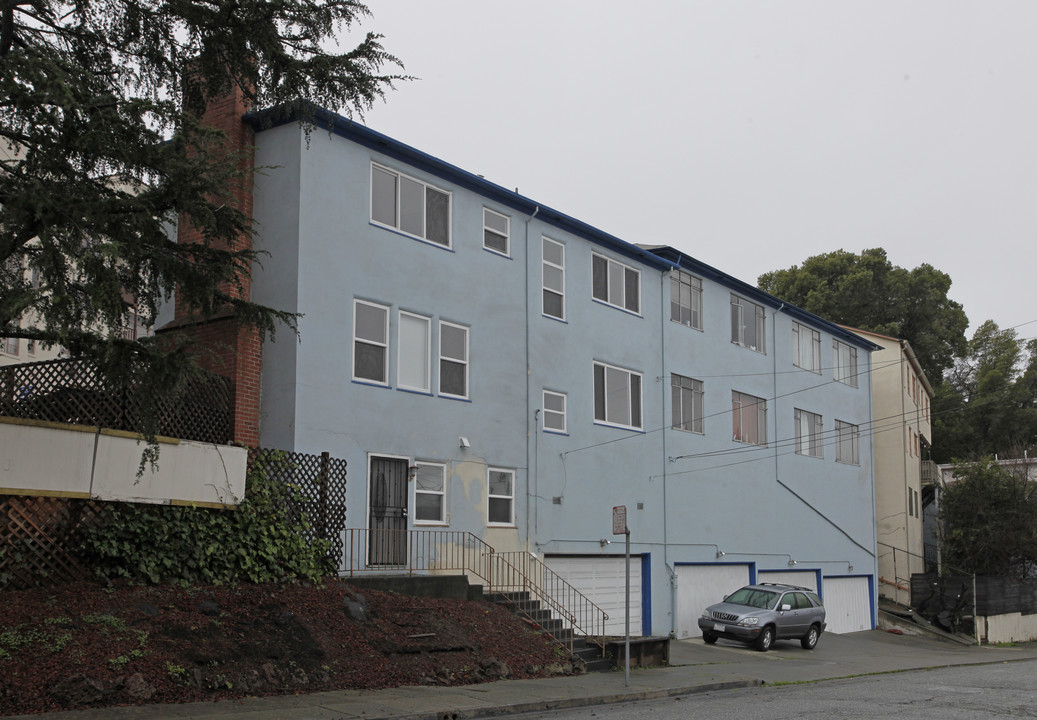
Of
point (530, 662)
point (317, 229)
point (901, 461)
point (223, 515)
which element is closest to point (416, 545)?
point (530, 662)

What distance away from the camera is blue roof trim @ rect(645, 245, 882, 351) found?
89.1ft

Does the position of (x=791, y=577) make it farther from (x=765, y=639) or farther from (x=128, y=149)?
(x=128, y=149)

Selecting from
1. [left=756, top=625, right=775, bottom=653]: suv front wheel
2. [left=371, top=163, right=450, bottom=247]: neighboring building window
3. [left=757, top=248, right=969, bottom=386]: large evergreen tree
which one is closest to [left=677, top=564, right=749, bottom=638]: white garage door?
[left=756, top=625, right=775, bottom=653]: suv front wheel

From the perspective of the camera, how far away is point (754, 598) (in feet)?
81.5

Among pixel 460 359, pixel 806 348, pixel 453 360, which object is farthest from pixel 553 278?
pixel 806 348

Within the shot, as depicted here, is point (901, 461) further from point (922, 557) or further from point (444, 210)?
point (444, 210)

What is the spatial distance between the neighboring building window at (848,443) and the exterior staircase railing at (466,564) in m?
15.9

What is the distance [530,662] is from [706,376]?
1331cm

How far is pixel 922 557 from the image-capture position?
4075 centimetres

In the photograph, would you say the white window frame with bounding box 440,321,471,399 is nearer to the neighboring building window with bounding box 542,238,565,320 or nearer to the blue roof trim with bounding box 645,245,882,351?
the neighboring building window with bounding box 542,238,565,320

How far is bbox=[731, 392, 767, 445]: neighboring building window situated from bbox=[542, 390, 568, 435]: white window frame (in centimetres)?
790

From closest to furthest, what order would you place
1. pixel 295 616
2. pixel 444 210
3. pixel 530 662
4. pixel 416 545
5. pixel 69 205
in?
pixel 69 205 → pixel 295 616 → pixel 530 662 → pixel 416 545 → pixel 444 210

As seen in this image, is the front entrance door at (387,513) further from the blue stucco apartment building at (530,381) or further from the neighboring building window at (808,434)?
the neighboring building window at (808,434)

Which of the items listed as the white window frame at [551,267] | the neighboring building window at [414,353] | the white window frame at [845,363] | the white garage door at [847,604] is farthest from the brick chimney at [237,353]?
the white window frame at [845,363]
